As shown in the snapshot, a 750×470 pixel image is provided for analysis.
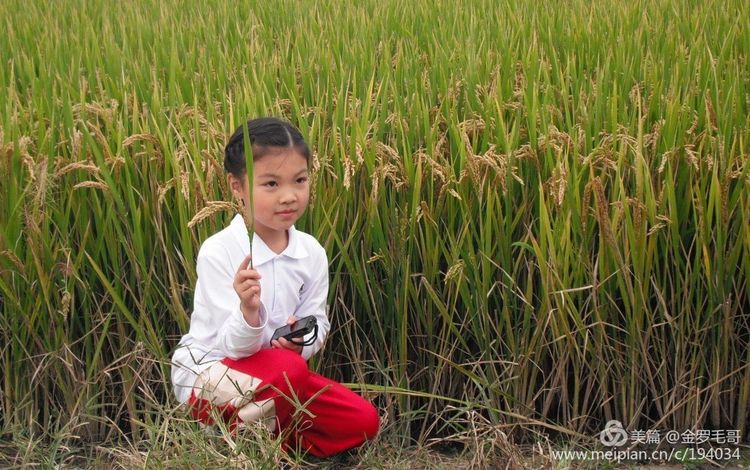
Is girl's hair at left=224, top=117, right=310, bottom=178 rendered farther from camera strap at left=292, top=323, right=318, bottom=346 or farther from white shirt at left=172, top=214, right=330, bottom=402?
camera strap at left=292, top=323, right=318, bottom=346

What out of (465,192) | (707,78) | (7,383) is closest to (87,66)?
(7,383)

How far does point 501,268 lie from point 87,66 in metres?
2.03

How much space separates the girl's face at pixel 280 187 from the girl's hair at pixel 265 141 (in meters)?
0.01

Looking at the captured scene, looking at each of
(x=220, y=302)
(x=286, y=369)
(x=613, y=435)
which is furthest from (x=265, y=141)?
(x=613, y=435)

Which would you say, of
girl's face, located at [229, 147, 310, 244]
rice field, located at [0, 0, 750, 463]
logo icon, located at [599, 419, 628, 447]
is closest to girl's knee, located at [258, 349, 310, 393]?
rice field, located at [0, 0, 750, 463]

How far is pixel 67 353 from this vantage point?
2488mm

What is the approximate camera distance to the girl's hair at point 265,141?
7.00ft

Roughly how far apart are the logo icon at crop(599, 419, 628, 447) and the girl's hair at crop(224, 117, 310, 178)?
0.96 metres

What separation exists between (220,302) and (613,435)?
3.24 feet

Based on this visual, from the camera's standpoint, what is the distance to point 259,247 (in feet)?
7.33

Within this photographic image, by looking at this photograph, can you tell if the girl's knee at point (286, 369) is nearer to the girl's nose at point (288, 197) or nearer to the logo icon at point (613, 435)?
the girl's nose at point (288, 197)

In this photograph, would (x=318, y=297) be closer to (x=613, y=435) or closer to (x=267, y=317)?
(x=267, y=317)

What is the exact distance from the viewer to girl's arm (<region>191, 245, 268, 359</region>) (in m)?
2.15

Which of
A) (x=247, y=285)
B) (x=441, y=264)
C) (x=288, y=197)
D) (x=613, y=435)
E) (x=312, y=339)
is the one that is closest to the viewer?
(x=247, y=285)
